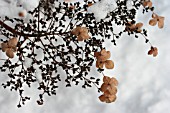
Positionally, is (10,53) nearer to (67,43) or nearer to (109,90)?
(67,43)

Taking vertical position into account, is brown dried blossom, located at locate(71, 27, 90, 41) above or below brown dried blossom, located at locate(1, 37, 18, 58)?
above

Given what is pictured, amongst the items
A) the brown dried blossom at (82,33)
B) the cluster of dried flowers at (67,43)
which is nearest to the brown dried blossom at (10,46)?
the cluster of dried flowers at (67,43)

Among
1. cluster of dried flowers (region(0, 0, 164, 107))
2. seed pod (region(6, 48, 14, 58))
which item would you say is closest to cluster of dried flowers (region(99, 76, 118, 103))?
cluster of dried flowers (region(0, 0, 164, 107))

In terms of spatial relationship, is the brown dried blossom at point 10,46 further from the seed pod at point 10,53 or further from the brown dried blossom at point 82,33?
the brown dried blossom at point 82,33

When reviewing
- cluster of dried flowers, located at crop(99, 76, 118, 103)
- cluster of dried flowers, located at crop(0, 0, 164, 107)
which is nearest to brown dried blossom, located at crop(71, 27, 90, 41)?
cluster of dried flowers, located at crop(0, 0, 164, 107)

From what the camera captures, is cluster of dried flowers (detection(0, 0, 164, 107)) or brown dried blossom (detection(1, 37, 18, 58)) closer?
brown dried blossom (detection(1, 37, 18, 58))

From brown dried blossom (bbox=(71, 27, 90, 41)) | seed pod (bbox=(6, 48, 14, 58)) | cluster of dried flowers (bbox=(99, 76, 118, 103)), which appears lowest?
cluster of dried flowers (bbox=(99, 76, 118, 103))

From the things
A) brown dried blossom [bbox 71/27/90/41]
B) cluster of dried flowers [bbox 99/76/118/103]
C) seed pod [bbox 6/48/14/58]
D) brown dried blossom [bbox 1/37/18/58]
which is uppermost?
brown dried blossom [bbox 71/27/90/41]

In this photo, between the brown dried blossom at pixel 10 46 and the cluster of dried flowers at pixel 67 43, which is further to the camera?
the cluster of dried flowers at pixel 67 43

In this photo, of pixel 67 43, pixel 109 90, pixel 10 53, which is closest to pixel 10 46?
pixel 10 53

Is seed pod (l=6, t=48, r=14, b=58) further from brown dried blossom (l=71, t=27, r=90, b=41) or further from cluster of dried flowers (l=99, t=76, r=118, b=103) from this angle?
cluster of dried flowers (l=99, t=76, r=118, b=103)

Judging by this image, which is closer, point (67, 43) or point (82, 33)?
point (82, 33)
